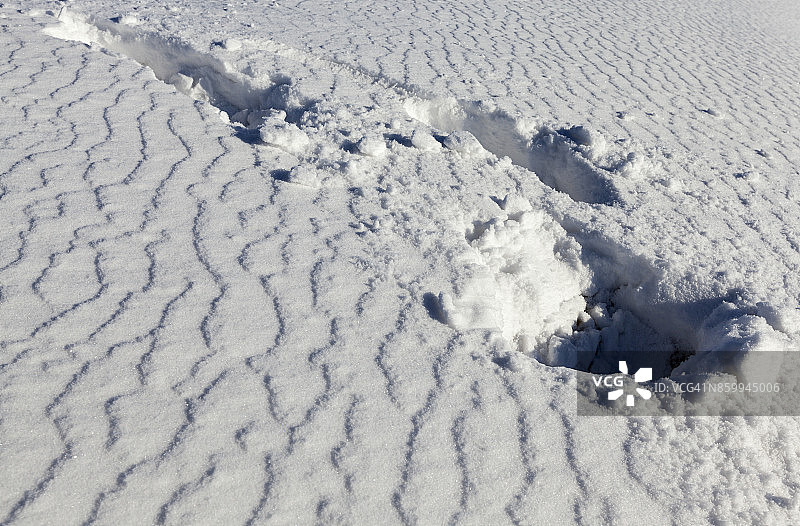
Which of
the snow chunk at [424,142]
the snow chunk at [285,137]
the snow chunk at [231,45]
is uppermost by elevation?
the snow chunk at [424,142]

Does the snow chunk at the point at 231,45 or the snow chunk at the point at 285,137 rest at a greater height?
the snow chunk at the point at 285,137

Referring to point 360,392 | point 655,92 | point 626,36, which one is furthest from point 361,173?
point 626,36

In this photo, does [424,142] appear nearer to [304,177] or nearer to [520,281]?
[304,177]

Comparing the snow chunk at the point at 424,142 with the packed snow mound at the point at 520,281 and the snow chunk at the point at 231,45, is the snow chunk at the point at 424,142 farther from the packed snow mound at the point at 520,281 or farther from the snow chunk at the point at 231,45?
the snow chunk at the point at 231,45

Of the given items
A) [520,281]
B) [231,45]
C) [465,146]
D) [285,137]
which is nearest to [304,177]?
[285,137]

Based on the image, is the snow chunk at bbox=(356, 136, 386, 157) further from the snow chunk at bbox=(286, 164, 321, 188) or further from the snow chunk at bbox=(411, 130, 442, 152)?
the snow chunk at bbox=(286, 164, 321, 188)

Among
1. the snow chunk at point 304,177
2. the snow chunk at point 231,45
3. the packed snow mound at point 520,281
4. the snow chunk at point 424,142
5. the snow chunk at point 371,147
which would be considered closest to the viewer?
the packed snow mound at point 520,281

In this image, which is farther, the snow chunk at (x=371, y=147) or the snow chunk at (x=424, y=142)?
the snow chunk at (x=424, y=142)

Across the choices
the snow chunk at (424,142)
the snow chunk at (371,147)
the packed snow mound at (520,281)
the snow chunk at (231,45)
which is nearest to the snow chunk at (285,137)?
the snow chunk at (371,147)
